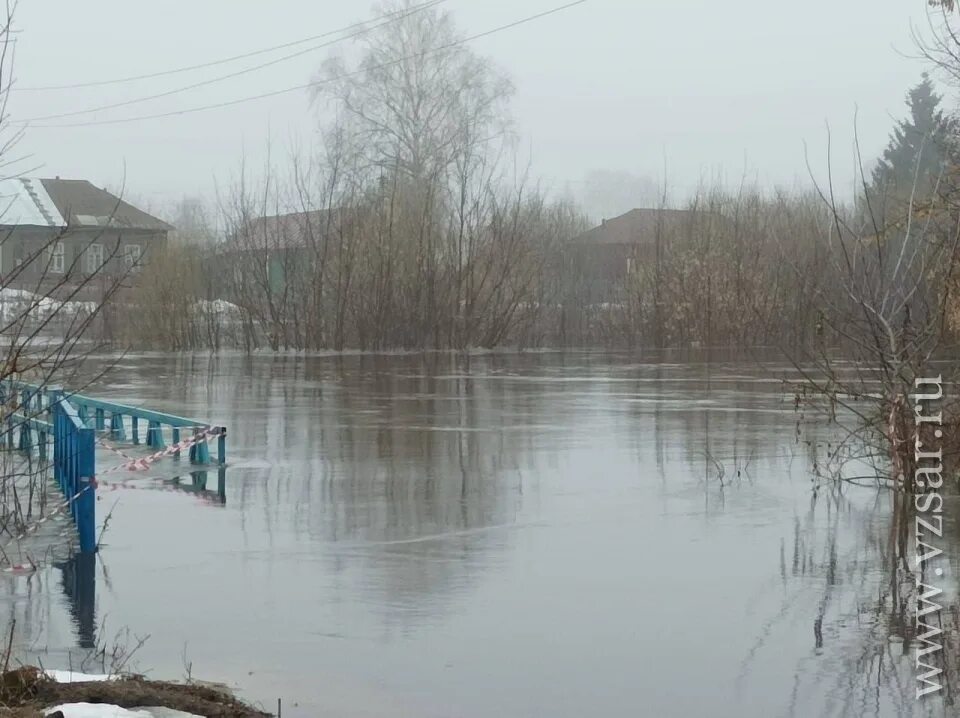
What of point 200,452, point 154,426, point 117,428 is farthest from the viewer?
point 117,428

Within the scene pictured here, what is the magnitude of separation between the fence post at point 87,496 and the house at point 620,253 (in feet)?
123

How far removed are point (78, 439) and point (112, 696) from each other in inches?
181

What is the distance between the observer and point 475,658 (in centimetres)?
693

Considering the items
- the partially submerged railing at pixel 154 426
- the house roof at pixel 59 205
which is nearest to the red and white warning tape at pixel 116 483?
the partially submerged railing at pixel 154 426

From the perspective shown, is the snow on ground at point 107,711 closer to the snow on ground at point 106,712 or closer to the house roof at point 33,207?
the snow on ground at point 106,712

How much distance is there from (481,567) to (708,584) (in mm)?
1546

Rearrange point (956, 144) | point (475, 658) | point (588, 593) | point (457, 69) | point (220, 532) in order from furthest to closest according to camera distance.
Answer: point (457, 69), point (956, 144), point (220, 532), point (588, 593), point (475, 658)

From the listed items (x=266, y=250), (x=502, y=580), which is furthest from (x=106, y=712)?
(x=266, y=250)

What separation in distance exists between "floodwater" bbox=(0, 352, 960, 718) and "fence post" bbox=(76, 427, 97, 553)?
187mm

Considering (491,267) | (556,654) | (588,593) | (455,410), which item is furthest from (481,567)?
(491,267)

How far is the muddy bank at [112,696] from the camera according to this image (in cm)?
580

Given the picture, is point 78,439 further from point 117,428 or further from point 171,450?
point 117,428

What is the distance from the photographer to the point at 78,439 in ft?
33.3

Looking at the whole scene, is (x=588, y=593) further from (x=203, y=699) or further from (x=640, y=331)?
(x=640, y=331)
